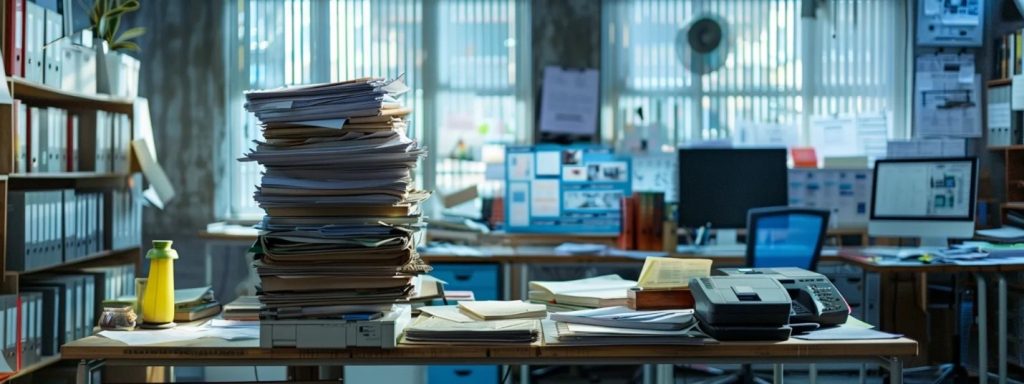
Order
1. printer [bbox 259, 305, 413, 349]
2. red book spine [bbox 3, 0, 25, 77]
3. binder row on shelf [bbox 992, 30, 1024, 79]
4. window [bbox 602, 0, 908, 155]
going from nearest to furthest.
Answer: printer [bbox 259, 305, 413, 349] → red book spine [bbox 3, 0, 25, 77] → binder row on shelf [bbox 992, 30, 1024, 79] → window [bbox 602, 0, 908, 155]

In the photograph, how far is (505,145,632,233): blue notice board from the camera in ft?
19.1

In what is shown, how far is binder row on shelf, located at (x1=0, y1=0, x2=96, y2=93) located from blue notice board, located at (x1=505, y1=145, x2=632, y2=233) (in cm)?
226

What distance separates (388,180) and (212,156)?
4.24 m

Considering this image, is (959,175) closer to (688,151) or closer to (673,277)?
(688,151)

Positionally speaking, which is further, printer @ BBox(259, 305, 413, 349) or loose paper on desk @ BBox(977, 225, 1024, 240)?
loose paper on desk @ BBox(977, 225, 1024, 240)

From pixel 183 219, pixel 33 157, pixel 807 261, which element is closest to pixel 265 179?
pixel 33 157

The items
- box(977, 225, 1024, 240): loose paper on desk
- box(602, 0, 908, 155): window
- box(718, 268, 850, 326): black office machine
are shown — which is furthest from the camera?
box(602, 0, 908, 155): window

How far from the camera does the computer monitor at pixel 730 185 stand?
5359mm

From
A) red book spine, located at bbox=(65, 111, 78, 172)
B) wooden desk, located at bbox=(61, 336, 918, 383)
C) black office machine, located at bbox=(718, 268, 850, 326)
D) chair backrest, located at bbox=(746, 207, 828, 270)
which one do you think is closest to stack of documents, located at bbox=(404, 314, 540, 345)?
wooden desk, located at bbox=(61, 336, 918, 383)

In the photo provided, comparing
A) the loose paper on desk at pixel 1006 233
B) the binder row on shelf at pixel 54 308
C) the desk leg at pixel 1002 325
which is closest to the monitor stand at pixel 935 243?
the loose paper on desk at pixel 1006 233

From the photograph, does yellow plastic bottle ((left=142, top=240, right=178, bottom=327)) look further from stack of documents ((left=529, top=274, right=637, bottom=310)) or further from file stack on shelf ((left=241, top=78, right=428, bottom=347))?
stack of documents ((left=529, top=274, right=637, bottom=310))

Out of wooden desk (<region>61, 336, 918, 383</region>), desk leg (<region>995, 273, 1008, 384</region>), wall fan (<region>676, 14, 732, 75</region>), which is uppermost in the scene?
wall fan (<region>676, 14, 732, 75</region>)

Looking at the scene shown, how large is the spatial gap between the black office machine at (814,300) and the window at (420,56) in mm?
3837

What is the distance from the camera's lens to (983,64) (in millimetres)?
6371
